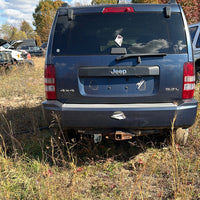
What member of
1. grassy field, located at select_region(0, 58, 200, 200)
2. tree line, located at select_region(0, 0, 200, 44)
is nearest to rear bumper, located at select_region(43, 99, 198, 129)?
grassy field, located at select_region(0, 58, 200, 200)

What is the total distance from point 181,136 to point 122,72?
1.56m

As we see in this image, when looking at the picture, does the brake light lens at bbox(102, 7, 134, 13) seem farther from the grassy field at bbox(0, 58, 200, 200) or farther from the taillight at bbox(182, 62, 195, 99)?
the grassy field at bbox(0, 58, 200, 200)

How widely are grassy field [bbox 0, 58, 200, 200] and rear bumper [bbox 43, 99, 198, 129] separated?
328mm

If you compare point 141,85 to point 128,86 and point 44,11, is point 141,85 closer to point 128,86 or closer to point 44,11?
point 128,86

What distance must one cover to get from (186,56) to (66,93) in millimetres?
1531

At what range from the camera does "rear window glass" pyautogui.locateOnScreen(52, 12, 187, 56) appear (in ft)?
8.63

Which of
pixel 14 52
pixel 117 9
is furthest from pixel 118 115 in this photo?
pixel 14 52

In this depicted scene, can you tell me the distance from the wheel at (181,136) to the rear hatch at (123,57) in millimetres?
910

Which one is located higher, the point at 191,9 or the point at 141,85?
the point at 191,9

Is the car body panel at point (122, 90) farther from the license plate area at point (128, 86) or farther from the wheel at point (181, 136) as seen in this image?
the wheel at point (181, 136)

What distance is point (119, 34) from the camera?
2703 mm

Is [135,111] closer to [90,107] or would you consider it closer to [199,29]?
[90,107]

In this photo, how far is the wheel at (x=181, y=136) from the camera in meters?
3.33

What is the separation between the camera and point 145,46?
2.62m
